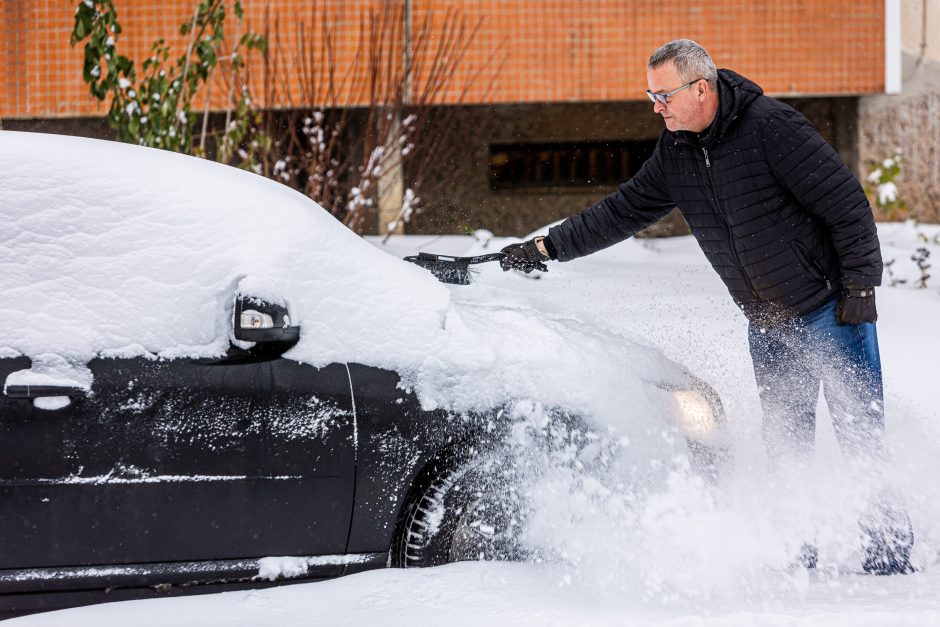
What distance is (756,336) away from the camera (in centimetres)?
309

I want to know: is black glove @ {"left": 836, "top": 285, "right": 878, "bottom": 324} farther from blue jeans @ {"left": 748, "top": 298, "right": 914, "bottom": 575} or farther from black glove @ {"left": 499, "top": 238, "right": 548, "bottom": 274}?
black glove @ {"left": 499, "top": 238, "right": 548, "bottom": 274}

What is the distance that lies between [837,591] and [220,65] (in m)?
6.53

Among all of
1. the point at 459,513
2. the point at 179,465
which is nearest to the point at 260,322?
the point at 179,465

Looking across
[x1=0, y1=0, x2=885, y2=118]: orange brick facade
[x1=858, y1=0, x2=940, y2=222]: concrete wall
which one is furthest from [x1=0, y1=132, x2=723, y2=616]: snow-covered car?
[x1=858, y1=0, x2=940, y2=222]: concrete wall

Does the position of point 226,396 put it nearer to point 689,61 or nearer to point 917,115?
point 689,61

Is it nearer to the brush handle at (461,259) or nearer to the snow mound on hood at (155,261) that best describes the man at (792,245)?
the brush handle at (461,259)

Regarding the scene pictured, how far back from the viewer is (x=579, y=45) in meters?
8.93

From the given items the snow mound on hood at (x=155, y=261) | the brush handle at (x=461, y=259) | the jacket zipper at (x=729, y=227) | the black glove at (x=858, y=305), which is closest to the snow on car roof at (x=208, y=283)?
the snow mound on hood at (x=155, y=261)

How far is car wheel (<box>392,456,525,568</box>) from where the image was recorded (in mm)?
2457

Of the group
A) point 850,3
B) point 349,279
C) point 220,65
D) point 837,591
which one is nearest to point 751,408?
point 837,591

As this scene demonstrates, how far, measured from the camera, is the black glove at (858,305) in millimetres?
2719

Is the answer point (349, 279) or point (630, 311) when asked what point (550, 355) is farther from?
point (630, 311)

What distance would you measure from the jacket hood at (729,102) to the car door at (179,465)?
153cm

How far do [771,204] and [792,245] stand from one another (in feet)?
0.52
